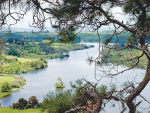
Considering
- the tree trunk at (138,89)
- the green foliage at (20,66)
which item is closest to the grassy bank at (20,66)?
the green foliage at (20,66)

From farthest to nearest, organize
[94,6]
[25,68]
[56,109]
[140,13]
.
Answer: [25,68]
[56,109]
[140,13]
[94,6]

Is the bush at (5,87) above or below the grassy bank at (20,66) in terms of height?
below

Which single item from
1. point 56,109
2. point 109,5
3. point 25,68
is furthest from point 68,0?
A: point 25,68

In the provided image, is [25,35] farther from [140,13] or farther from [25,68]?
[140,13]

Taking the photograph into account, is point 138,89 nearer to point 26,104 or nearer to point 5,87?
point 26,104

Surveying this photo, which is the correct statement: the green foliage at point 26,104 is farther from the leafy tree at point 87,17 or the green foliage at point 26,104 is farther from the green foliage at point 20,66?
the leafy tree at point 87,17

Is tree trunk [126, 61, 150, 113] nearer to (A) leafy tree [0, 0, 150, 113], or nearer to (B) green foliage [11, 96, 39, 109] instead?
(A) leafy tree [0, 0, 150, 113]

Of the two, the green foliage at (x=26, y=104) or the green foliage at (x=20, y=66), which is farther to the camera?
the green foliage at (x=20, y=66)

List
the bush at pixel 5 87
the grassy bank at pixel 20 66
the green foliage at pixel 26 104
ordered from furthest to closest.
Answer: the grassy bank at pixel 20 66 < the bush at pixel 5 87 < the green foliage at pixel 26 104

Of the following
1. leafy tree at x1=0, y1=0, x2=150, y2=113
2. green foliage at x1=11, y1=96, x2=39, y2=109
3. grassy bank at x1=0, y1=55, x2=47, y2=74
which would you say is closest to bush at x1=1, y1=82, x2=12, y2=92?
green foliage at x1=11, y1=96, x2=39, y2=109

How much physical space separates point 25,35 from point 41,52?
3303 millimetres

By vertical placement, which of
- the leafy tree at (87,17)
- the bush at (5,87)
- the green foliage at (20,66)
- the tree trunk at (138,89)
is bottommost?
the bush at (5,87)

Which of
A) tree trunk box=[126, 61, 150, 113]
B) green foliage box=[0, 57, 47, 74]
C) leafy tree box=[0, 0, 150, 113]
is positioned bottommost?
green foliage box=[0, 57, 47, 74]

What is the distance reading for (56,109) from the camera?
235 centimetres
